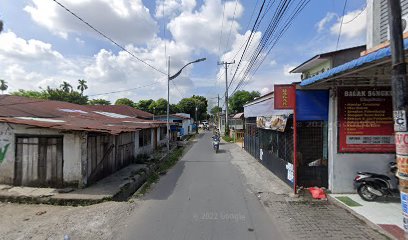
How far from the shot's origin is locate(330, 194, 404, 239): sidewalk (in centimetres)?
576

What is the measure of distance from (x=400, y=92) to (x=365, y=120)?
4.67 metres

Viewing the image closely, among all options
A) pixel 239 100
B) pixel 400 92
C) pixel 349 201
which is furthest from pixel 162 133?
pixel 239 100

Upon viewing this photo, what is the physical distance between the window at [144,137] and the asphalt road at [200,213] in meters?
7.04

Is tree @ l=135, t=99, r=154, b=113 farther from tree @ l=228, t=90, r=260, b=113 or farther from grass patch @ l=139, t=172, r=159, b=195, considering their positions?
grass patch @ l=139, t=172, r=159, b=195

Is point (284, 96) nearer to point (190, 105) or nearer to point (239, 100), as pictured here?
point (239, 100)

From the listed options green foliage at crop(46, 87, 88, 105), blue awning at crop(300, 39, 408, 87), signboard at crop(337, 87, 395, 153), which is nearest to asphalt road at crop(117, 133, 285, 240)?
signboard at crop(337, 87, 395, 153)

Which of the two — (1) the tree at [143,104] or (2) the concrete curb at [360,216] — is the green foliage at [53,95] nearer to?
(1) the tree at [143,104]

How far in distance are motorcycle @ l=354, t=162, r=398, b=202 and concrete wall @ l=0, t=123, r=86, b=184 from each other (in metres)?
8.81

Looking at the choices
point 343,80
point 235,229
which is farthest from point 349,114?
point 235,229

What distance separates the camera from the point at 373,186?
7.49 meters

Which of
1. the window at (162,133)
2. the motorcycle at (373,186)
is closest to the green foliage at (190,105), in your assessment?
the window at (162,133)

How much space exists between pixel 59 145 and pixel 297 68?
14.9 m

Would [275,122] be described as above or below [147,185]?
above

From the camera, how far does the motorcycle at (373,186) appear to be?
24.3ft
